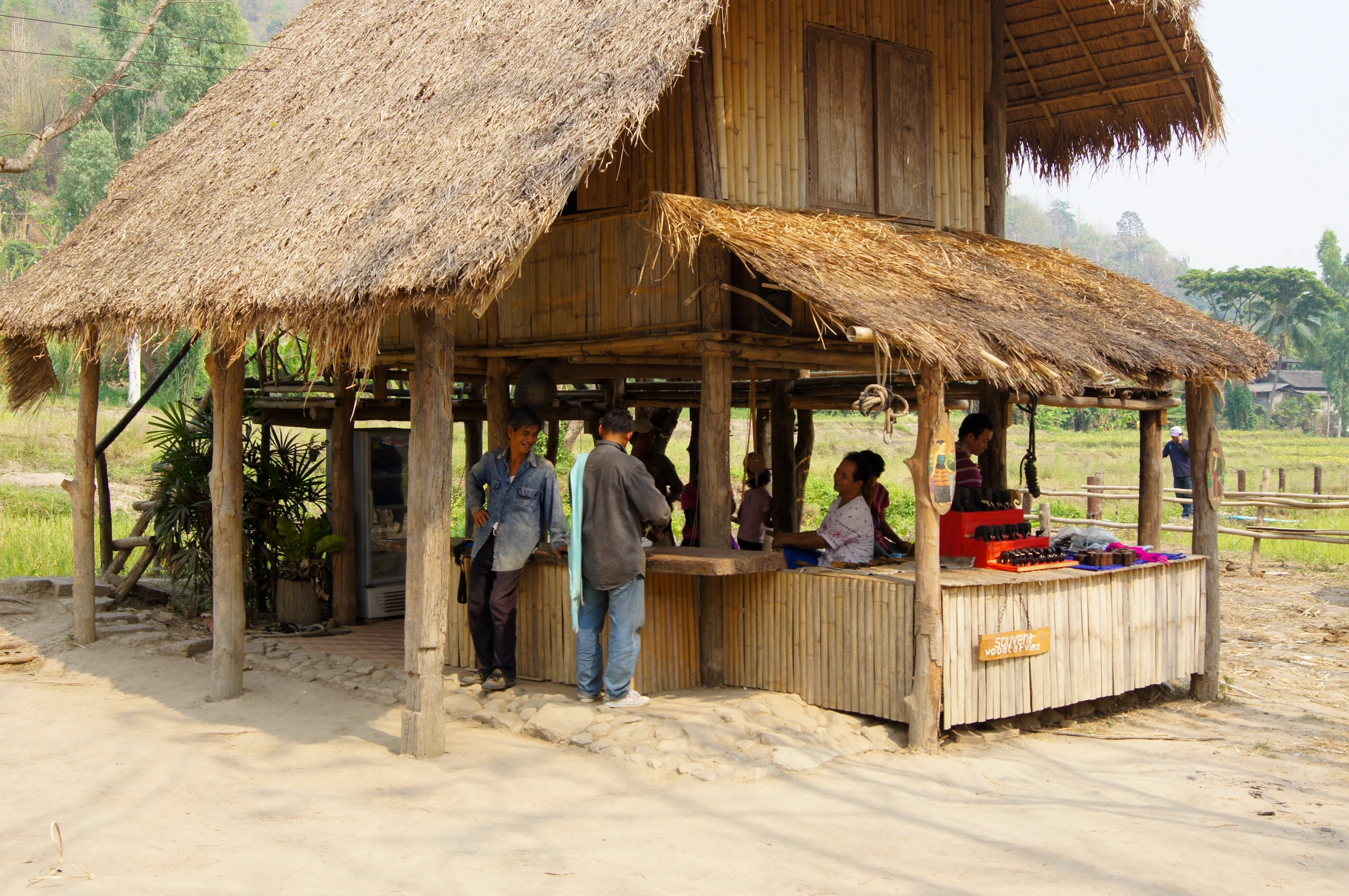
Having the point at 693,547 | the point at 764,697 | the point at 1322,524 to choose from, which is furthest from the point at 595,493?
the point at 1322,524

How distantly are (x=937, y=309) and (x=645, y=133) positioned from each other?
2.56m

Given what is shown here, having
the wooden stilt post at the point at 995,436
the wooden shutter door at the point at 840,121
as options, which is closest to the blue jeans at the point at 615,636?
the wooden shutter door at the point at 840,121

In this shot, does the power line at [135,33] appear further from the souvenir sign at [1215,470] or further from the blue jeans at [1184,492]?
the blue jeans at [1184,492]

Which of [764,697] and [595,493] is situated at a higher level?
[595,493]

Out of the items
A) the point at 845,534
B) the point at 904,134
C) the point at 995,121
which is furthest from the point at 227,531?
the point at 995,121

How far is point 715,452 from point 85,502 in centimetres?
533

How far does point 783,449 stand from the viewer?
467 inches

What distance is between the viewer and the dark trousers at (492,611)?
7.51 metres

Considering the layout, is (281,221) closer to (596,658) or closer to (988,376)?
(596,658)

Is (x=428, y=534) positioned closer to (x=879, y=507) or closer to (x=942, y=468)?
(x=942, y=468)

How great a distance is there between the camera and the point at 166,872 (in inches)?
183

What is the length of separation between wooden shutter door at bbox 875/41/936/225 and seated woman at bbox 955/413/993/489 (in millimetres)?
1645

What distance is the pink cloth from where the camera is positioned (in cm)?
847

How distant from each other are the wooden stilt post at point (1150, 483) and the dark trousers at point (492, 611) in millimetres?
5259
